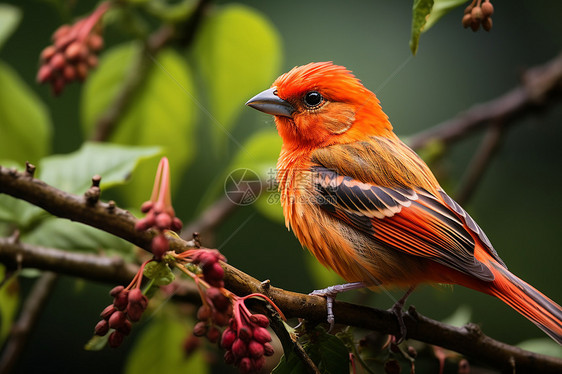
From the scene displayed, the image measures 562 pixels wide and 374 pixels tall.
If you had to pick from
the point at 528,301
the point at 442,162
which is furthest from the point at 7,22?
the point at 442,162

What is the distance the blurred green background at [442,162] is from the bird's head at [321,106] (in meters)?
1.65

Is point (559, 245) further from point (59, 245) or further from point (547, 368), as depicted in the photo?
point (59, 245)

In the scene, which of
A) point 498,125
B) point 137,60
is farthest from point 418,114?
point 137,60

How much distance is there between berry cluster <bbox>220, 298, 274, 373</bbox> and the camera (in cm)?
159

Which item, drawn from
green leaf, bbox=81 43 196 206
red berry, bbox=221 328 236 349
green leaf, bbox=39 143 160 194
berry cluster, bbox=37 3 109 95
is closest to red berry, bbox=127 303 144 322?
red berry, bbox=221 328 236 349

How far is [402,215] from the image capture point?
2.62 metres

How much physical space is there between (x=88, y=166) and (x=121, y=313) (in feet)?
3.87

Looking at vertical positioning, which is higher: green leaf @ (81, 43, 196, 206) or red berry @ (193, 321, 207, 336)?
red berry @ (193, 321, 207, 336)

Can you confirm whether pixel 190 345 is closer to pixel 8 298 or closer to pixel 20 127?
pixel 8 298

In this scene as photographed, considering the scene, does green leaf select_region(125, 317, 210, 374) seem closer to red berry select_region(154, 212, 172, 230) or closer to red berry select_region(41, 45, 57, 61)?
red berry select_region(41, 45, 57, 61)

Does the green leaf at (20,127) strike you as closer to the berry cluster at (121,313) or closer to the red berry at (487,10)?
the berry cluster at (121,313)

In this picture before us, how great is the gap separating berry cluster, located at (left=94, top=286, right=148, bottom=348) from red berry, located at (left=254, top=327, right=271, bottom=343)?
1.04 feet

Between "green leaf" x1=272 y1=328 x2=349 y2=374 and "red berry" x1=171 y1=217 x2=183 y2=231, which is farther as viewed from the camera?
"green leaf" x1=272 y1=328 x2=349 y2=374

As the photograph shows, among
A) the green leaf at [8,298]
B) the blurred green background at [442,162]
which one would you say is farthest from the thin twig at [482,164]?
the green leaf at [8,298]
